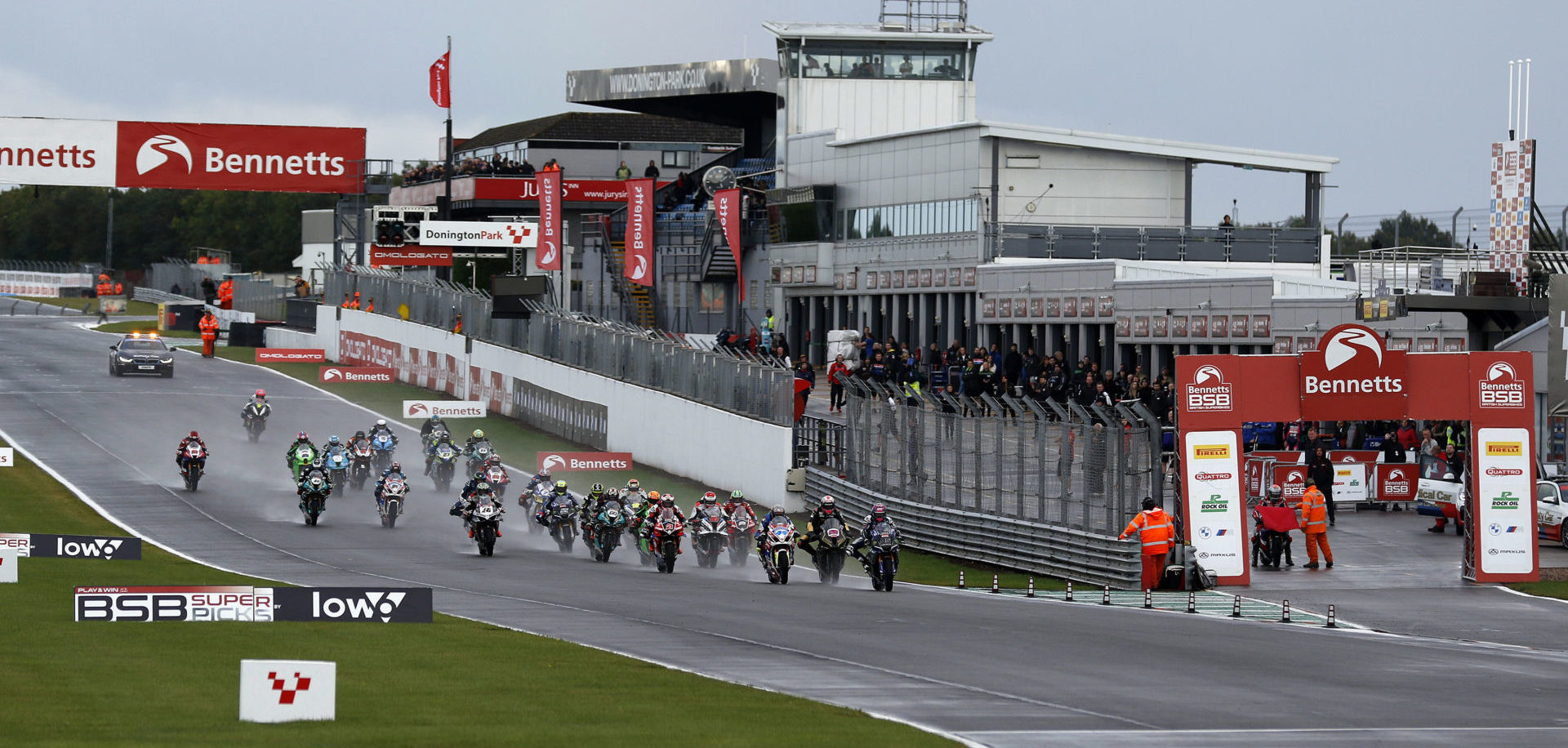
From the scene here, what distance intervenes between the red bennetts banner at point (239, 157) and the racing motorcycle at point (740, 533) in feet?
134

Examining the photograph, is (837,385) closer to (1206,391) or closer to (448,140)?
(1206,391)

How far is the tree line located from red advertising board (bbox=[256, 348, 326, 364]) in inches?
3172

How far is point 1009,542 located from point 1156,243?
24.1 m

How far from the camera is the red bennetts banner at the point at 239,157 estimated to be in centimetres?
6444

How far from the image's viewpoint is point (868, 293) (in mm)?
55812

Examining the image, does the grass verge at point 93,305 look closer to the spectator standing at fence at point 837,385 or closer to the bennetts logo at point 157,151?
the bennetts logo at point 157,151

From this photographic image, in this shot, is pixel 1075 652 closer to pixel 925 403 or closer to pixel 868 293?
pixel 925 403

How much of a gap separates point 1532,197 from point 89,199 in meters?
131

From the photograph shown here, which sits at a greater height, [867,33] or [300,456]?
[867,33]

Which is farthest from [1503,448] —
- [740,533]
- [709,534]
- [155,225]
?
[155,225]

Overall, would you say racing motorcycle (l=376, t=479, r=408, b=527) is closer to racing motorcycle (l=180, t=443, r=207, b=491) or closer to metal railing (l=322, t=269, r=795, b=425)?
racing motorcycle (l=180, t=443, r=207, b=491)

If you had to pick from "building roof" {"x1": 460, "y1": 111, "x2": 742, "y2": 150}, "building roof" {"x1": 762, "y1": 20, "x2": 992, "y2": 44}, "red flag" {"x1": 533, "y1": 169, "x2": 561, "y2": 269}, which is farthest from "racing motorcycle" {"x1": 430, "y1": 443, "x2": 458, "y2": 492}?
"building roof" {"x1": 460, "y1": 111, "x2": 742, "y2": 150}

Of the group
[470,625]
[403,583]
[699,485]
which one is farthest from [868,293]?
[470,625]

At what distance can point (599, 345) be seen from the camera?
46.1 metres
